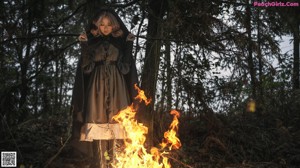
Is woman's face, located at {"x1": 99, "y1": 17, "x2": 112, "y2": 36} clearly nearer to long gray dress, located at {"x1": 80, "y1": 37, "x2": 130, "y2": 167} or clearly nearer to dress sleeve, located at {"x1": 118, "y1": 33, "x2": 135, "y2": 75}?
long gray dress, located at {"x1": 80, "y1": 37, "x2": 130, "y2": 167}

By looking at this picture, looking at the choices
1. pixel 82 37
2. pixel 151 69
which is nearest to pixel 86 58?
pixel 82 37

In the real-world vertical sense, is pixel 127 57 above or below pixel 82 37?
below

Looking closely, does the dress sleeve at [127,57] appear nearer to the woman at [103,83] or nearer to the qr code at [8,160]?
the woman at [103,83]

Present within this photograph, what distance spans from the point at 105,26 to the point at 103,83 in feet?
2.35

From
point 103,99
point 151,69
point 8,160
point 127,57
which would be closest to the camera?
point 103,99

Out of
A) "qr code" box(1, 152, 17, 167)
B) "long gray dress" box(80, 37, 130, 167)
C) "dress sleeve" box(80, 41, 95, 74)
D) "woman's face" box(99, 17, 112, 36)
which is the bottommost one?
"qr code" box(1, 152, 17, 167)

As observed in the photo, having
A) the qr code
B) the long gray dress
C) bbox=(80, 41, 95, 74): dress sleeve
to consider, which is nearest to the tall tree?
the long gray dress

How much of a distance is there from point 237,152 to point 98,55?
3296 millimetres

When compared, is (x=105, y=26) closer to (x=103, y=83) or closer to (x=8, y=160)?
(x=103, y=83)

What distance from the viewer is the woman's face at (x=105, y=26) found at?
4.14 m

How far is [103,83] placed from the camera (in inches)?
164

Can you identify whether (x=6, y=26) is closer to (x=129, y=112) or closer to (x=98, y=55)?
(x=98, y=55)

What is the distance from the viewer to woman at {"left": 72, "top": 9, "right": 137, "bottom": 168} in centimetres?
408

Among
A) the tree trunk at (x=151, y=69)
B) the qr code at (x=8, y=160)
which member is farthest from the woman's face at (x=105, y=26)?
the qr code at (x=8, y=160)
